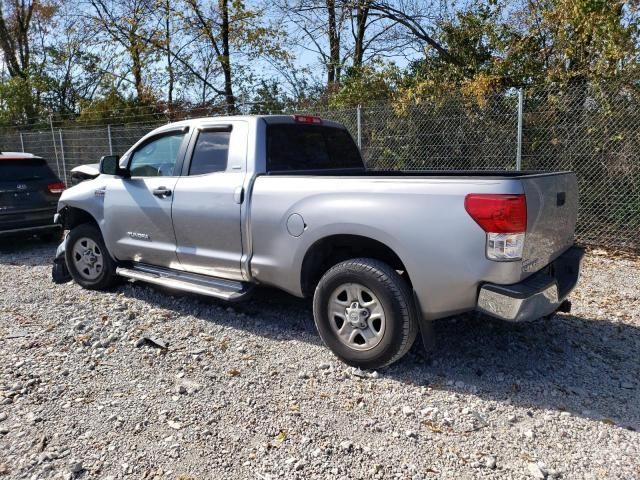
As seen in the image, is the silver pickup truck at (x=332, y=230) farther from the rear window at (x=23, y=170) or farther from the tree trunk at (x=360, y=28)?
the tree trunk at (x=360, y=28)

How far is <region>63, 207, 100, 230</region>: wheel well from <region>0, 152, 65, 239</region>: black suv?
2.51 meters

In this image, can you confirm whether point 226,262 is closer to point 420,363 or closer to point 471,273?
point 420,363

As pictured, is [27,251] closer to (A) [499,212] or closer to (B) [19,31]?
(A) [499,212]

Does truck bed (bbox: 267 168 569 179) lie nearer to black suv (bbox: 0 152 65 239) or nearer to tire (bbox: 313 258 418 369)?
tire (bbox: 313 258 418 369)

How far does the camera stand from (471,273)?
322cm

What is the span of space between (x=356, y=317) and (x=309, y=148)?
1.81 metres

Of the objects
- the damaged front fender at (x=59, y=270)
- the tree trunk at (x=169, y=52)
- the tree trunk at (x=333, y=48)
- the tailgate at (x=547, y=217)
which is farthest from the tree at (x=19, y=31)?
the tailgate at (x=547, y=217)

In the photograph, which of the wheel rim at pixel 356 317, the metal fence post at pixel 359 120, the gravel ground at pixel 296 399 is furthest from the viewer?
the metal fence post at pixel 359 120

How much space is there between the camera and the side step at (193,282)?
14.2ft

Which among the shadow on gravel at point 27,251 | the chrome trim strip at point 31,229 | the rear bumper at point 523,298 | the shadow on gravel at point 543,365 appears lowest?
the shadow on gravel at point 543,365

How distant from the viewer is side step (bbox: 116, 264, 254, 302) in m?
4.34

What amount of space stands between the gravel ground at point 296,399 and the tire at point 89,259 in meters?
0.65

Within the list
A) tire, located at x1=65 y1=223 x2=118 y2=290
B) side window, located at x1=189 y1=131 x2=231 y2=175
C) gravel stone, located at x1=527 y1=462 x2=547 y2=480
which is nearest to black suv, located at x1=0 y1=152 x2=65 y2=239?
tire, located at x1=65 y1=223 x2=118 y2=290

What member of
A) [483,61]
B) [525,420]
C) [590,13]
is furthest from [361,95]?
[525,420]
